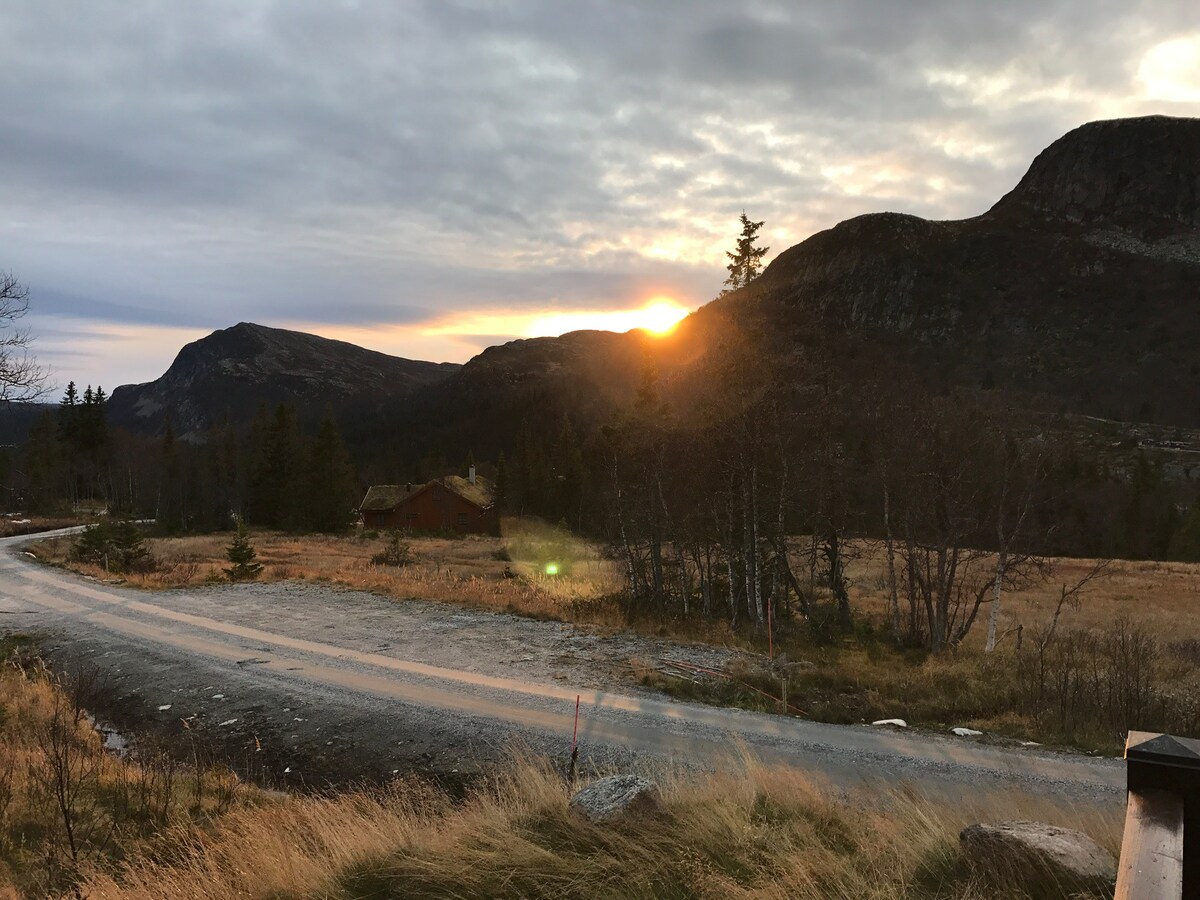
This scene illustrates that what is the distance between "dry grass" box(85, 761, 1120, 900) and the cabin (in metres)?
64.5

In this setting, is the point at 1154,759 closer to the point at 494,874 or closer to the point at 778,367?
the point at 494,874

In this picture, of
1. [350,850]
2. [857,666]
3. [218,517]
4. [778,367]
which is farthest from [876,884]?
[218,517]

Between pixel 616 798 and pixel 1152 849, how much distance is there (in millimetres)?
3964

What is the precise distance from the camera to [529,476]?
256ft

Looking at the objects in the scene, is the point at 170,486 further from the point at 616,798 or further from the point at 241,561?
the point at 616,798

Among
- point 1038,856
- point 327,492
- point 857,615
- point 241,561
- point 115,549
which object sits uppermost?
point 1038,856

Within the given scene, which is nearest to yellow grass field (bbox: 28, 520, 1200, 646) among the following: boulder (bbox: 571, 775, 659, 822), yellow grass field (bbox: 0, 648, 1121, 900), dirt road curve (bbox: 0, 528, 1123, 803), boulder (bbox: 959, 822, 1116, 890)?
dirt road curve (bbox: 0, 528, 1123, 803)

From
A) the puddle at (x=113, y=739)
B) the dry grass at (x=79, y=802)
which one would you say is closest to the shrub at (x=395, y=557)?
the puddle at (x=113, y=739)

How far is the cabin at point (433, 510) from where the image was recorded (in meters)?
70.1

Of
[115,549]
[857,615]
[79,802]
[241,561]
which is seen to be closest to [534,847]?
[79,802]

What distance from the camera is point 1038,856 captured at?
12.8 ft

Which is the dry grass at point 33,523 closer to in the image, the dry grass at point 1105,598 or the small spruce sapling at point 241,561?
the small spruce sapling at point 241,561

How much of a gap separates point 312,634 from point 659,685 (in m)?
9.64

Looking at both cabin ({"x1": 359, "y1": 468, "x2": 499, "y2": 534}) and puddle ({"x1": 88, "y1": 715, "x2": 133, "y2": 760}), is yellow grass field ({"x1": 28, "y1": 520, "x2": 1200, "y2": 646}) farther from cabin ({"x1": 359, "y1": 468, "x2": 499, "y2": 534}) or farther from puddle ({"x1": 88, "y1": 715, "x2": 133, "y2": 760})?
puddle ({"x1": 88, "y1": 715, "x2": 133, "y2": 760})
